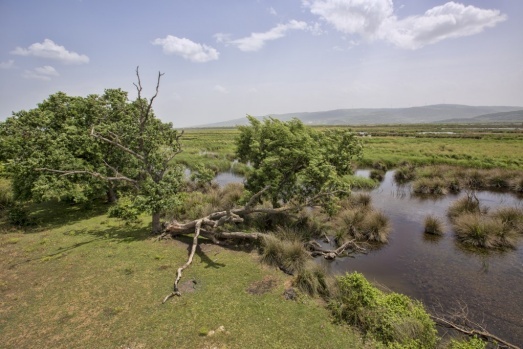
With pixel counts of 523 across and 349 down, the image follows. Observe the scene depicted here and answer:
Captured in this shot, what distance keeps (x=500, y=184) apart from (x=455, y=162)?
28.7ft

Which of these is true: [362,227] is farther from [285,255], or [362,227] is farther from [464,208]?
[464,208]

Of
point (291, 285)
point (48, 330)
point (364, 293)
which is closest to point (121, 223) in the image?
point (48, 330)

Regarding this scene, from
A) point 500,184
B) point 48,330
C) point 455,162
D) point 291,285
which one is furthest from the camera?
point 455,162

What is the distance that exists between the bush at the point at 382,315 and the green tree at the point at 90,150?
959cm

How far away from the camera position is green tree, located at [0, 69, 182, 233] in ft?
49.6

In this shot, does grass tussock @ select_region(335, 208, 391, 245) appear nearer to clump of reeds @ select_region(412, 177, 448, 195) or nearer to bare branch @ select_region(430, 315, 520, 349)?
bare branch @ select_region(430, 315, 520, 349)

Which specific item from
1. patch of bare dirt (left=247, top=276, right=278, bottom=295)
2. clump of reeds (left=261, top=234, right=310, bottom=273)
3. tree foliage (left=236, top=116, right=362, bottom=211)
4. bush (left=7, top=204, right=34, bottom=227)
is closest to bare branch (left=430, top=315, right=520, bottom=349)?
clump of reeds (left=261, top=234, right=310, bottom=273)

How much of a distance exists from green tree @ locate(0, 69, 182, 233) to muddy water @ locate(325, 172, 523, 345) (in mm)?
10834

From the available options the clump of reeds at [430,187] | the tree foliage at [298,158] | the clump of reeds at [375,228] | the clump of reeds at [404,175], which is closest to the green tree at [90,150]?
the tree foliage at [298,158]

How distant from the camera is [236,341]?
26.7 feet

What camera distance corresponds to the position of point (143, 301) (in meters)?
9.99

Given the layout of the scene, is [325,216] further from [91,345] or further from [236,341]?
[91,345]

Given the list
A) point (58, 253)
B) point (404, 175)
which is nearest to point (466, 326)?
point (58, 253)

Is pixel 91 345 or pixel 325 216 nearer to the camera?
pixel 91 345
